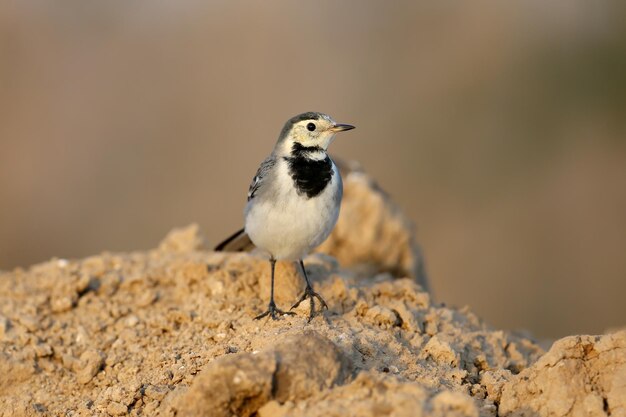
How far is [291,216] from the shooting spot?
555 cm

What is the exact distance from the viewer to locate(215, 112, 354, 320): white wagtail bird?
5557 millimetres

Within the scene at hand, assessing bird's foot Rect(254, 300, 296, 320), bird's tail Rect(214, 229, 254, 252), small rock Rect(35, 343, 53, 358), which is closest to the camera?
bird's foot Rect(254, 300, 296, 320)

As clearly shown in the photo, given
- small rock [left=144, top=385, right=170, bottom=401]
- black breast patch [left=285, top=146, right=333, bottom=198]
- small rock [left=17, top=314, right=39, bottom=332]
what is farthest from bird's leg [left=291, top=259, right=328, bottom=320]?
small rock [left=17, top=314, right=39, bottom=332]

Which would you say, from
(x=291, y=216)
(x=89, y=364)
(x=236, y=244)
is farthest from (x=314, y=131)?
(x=89, y=364)

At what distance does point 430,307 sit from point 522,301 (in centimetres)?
901

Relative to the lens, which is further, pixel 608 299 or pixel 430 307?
pixel 608 299

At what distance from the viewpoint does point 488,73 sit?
21266 millimetres

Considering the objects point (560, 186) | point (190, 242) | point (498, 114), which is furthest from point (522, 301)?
point (190, 242)

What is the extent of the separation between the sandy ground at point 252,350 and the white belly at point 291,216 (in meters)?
0.41

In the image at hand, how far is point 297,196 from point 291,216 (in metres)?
0.13

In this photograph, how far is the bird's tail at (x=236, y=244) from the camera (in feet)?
22.2

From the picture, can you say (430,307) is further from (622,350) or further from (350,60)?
(350,60)

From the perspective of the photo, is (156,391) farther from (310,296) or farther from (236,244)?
(236,244)

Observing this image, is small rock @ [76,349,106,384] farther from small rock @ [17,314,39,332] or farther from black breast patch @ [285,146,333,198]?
black breast patch @ [285,146,333,198]
